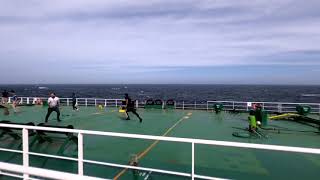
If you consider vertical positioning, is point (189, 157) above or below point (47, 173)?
below

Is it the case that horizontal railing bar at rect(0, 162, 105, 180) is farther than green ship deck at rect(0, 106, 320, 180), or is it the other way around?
green ship deck at rect(0, 106, 320, 180)

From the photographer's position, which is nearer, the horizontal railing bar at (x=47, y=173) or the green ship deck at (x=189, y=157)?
the horizontal railing bar at (x=47, y=173)

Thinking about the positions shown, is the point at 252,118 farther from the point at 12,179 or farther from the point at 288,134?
the point at 12,179

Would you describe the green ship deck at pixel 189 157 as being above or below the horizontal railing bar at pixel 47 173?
below

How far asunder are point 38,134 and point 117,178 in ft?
18.8

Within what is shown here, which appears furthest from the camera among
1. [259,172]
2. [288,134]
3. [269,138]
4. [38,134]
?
[288,134]

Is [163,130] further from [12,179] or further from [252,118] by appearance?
[12,179]

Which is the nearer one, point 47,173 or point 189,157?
point 47,173

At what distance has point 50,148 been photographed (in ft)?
38.8

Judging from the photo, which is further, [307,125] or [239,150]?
Answer: [307,125]

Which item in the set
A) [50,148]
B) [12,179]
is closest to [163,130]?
[50,148]

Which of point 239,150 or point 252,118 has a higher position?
point 252,118

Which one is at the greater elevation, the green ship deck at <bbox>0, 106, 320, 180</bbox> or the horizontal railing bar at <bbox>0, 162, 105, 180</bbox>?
the horizontal railing bar at <bbox>0, 162, 105, 180</bbox>

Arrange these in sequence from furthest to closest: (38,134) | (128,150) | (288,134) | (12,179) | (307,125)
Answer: (307,125), (288,134), (38,134), (128,150), (12,179)
